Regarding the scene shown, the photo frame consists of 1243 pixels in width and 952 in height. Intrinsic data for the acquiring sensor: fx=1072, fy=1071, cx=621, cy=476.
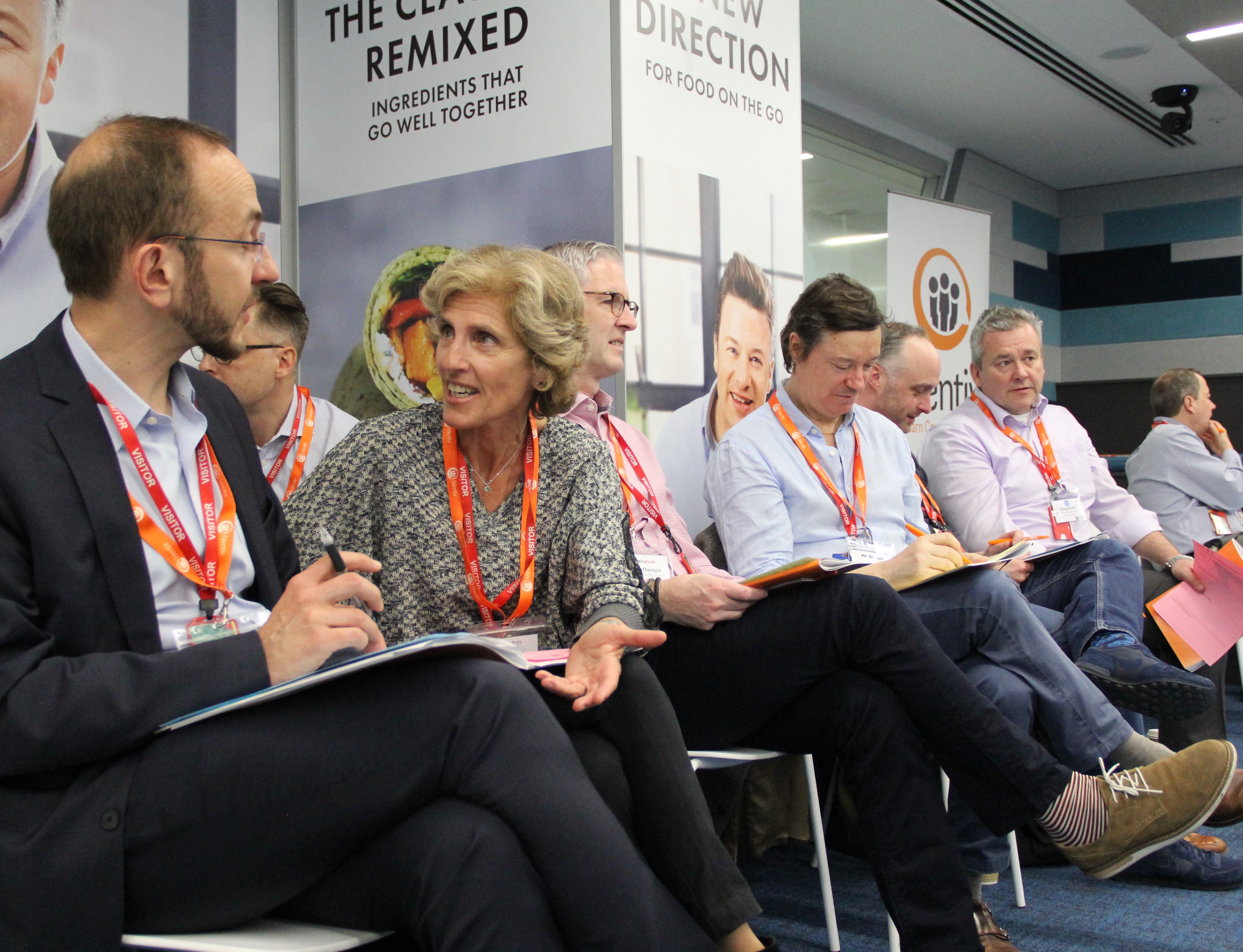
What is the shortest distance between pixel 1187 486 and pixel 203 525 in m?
5.05

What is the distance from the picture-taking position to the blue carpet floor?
2309mm

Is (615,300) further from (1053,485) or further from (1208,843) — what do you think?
(1208,843)

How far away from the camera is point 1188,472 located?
521 cm

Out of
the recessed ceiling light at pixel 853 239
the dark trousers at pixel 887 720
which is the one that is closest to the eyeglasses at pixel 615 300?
the dark trousers at pixel 887 720

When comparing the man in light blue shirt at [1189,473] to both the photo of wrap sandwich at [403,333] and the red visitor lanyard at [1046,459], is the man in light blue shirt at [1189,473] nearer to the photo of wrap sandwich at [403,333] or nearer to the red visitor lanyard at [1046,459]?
the red visitor lanyard at [1046,459]

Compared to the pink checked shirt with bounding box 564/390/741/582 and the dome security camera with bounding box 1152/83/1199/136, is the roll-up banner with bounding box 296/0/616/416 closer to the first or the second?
the pink checked shirt with bounding box 564/390/741/582

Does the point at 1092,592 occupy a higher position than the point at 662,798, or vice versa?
the point at 1092,592

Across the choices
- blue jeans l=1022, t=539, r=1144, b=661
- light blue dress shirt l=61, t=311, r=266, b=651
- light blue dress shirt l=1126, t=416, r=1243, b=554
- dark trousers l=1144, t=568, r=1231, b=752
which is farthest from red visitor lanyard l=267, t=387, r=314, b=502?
light blue dress shirt l=1126, t=416, r=1243, b=554

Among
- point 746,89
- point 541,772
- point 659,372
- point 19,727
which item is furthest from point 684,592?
point 746,89

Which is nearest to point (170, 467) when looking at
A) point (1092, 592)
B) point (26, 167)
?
point (26, 167)

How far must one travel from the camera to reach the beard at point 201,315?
53.4 inches

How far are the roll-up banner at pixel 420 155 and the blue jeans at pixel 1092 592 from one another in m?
1.62

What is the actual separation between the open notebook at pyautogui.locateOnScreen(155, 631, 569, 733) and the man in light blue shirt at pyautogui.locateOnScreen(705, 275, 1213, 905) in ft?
4.14

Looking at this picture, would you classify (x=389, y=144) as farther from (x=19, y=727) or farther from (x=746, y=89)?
(x=19, y=727)
